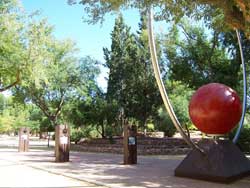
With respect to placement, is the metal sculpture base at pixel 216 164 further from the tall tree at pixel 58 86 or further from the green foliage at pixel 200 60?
the tall tree at pixel 58 86

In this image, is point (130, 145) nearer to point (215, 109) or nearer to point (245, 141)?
point (215, 109)

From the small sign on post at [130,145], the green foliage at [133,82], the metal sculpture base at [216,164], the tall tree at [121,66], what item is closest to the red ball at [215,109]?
the metal sculpture base at [216,164]

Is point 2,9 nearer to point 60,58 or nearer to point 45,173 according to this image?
point 45,173

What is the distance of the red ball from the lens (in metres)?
14.2

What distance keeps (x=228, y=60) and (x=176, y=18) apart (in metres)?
16.0

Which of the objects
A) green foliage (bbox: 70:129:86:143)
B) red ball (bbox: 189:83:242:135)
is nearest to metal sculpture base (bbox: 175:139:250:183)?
red ball (bbox: 189:83:242:135)

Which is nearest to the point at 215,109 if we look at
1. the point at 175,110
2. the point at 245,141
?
the point at 245,141

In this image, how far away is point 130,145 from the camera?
19797 mm

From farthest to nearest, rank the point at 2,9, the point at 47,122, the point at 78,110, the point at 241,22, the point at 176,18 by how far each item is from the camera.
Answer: the point at 47,122 → the point at 78,110 → the point at 2,9 → the point at 176,18 → the point at 241,22

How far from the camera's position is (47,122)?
159ft

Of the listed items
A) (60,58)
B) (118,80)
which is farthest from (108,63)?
(60,58)

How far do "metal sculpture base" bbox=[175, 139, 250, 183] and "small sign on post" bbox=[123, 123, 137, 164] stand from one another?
5055 millimetres

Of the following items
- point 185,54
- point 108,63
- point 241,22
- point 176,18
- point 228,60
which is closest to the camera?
point 241,22

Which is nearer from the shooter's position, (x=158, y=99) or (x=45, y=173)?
(x=45, y=173)
